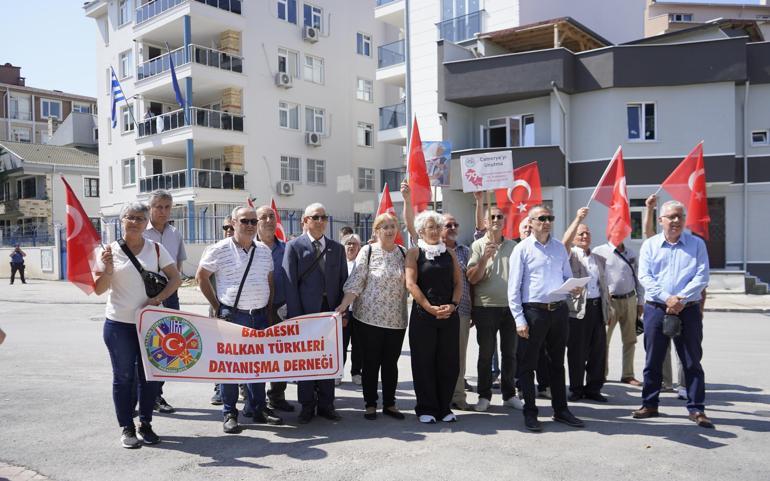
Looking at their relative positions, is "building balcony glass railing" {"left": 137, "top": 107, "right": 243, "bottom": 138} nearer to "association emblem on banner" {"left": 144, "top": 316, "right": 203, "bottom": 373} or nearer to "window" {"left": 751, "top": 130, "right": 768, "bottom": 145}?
"window" {"left": 751, "top": 130, "right": 768, "bottom": 145}

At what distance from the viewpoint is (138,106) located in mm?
33531

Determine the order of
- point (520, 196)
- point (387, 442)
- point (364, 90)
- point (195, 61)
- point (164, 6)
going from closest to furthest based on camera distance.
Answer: point (387, 442) < point (520, 196) < point (195, 61) < point (164, 6) < point (364, 90)

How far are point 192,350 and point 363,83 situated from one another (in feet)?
109

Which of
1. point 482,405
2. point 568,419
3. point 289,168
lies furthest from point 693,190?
point 289,168

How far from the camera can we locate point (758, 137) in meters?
21.9

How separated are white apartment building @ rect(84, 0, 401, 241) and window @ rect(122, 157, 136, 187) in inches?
4.1

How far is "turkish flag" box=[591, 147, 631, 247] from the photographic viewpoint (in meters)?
7.96

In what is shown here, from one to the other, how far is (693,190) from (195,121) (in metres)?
25.2

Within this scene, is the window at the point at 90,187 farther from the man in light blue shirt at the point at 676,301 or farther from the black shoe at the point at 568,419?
the man in light blue shirt at the point at 676,301

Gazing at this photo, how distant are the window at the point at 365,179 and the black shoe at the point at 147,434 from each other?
31509 mm

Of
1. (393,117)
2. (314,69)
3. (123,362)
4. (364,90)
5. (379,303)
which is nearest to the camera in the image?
(123,362)

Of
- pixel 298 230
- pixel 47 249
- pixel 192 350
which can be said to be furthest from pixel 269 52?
pixel 192 350

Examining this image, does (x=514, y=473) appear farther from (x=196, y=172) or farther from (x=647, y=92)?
(x=196, y=172)

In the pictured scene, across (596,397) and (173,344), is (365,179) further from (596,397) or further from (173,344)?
(173,344)
